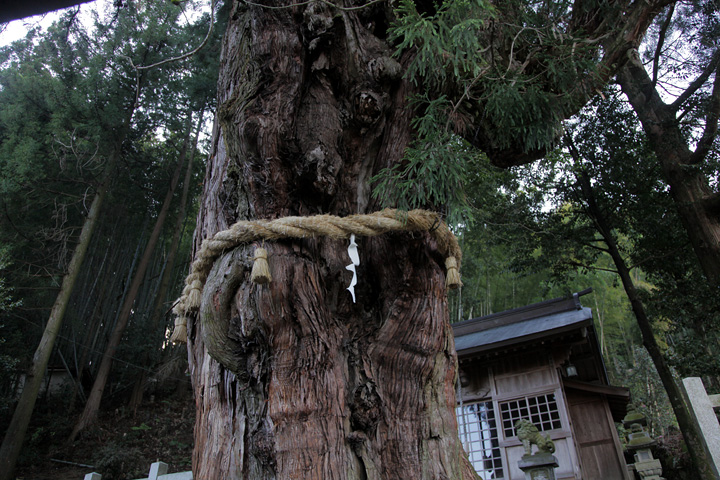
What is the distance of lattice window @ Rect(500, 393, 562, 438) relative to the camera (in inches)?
250

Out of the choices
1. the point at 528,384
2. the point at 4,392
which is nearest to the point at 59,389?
the point at 4,392

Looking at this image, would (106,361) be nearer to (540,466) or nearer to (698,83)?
(540,466)

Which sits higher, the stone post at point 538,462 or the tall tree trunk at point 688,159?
the tall tree trunk at point 688,159

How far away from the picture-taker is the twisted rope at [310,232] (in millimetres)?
1740

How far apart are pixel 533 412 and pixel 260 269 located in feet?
20.6

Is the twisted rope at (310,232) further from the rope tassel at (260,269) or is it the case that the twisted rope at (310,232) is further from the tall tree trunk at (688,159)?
the tall tree trunk at (688,159)

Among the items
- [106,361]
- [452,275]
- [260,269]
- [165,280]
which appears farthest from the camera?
[165,280]

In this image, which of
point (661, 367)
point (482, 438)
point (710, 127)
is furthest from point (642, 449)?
point (710, 127)

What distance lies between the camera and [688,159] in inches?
219

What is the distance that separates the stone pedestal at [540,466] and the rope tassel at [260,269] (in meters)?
4.67

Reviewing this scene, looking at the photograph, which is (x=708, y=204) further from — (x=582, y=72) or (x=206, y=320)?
(x=206, y=320)

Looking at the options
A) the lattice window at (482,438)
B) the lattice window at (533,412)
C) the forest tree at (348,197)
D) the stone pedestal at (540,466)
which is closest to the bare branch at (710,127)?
the forest tree at (348,197)

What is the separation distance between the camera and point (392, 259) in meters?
2.02

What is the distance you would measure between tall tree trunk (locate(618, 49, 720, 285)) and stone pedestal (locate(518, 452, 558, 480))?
273 centimetres
